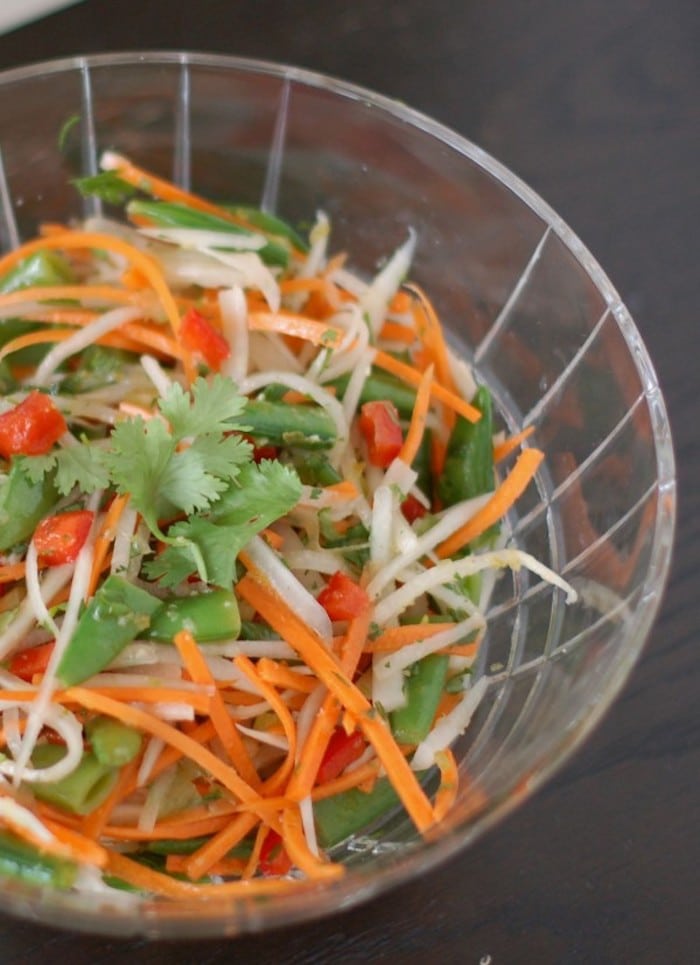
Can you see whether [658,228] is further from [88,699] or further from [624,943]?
[88,699]

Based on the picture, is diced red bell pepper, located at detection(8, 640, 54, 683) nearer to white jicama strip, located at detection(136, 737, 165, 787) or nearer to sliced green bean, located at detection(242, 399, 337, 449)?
white jicama strip, located at detection(136, 737, 165, 787)

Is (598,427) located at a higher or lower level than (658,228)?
lower

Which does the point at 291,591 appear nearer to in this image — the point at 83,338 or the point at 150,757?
the point at 150,757

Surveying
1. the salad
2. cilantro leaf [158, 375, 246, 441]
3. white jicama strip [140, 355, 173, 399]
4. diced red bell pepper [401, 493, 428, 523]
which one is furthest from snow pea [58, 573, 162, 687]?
diced red bell pepper [401, 493, 428, 523]

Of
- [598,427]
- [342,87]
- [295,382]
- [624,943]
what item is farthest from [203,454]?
[624,943]

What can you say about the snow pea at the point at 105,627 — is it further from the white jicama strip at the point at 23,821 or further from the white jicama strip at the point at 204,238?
the white jicama strip at the point at 204,238

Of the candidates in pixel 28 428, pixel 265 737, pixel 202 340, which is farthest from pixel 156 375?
pixel 265 737

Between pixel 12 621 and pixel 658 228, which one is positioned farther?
pixel 658 228
